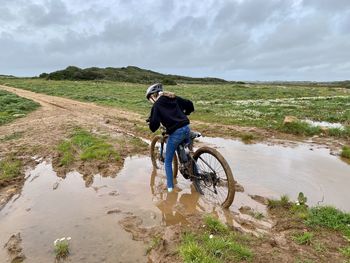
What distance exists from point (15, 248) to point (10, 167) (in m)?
4.79

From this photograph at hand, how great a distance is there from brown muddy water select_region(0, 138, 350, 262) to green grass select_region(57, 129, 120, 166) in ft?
2.13

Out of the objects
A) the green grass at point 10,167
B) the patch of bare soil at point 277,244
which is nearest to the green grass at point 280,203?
the patch of bare soil at point 277,244

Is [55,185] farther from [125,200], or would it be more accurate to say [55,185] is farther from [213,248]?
[213,248]

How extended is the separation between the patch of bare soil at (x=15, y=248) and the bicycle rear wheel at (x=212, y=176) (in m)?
3.85

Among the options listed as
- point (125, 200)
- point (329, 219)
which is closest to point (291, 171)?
point (329, 219)

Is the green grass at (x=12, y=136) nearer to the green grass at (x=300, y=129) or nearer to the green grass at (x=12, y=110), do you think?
the green grass at (x=12, y=110)

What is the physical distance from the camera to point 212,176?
7.27 metres

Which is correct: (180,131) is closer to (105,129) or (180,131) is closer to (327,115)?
(105,129)

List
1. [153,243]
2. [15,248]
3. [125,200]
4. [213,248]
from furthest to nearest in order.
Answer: [125,200]
[15,248]
[153,243]
[213,248]

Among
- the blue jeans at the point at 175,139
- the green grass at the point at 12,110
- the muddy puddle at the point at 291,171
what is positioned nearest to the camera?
the blue jeans at the point at 175,139

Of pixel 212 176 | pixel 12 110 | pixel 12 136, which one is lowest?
pixel 12 110

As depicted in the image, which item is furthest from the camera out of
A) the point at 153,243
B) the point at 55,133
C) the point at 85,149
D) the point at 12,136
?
the point at 55,133

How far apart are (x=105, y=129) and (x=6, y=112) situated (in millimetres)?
10044

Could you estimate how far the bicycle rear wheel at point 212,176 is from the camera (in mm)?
6840
